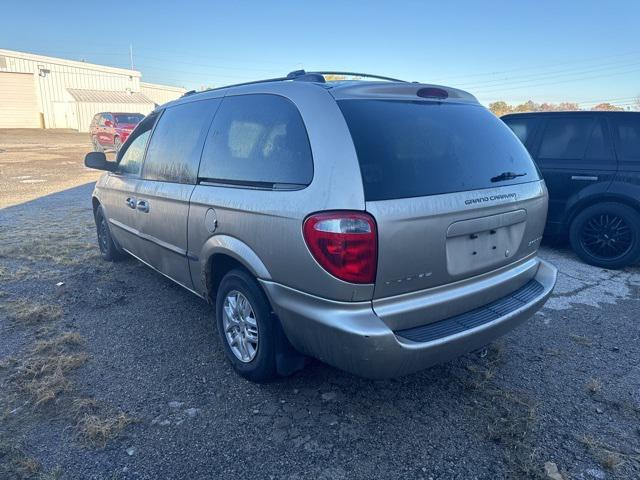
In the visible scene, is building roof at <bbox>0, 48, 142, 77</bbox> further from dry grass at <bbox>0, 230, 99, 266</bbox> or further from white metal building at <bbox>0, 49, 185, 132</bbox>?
dry grass at <bbox>0, 230, 99, 266</bbox>

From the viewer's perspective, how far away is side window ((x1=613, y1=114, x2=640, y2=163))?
16.7ft

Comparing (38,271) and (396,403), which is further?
(38,271)

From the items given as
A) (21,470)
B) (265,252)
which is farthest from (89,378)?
(265,252)

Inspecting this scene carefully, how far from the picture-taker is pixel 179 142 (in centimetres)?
354

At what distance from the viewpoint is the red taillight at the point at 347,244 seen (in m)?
2.12

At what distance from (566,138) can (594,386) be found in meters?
3.72

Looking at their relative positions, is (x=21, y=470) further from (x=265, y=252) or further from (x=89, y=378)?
(x=265, y=252)

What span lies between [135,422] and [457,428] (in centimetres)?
178

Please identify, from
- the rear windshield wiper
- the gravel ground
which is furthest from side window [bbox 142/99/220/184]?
the rear windshield wiper

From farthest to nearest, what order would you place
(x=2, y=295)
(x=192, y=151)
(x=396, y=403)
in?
1. (x=2, y=295)
2. (x=192, y=151)
3. (x=396, y=403)

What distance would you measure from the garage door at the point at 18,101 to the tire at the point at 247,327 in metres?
42.9

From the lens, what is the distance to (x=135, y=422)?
254 cm

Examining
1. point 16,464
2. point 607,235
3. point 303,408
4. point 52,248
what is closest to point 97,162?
point 52,248

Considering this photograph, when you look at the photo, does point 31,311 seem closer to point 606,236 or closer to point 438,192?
point 438,192
